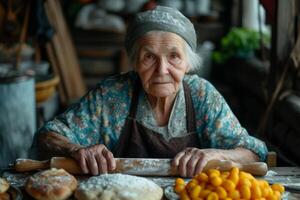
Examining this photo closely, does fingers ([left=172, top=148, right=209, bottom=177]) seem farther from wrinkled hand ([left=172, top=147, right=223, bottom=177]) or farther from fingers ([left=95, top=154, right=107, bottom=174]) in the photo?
fingers ([left=95, top=154, right=107, bottom=174])

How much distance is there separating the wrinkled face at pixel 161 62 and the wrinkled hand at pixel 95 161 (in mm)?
523

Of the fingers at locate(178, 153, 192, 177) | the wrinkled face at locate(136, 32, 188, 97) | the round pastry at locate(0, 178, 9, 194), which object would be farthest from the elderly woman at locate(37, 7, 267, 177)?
the round pastry at locate(0, 178, 9, 194)

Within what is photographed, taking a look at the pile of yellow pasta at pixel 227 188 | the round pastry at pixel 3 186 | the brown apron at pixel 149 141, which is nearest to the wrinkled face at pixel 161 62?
the brown apron at pixel 149 141

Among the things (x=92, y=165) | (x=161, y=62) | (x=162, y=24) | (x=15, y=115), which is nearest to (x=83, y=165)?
(x=92, y=165)

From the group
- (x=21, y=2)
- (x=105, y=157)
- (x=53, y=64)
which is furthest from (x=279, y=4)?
(x=53, y=64)

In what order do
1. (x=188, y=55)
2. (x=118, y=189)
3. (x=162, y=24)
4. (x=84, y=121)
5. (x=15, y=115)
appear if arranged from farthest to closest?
(x=15, y=115)
(x=84, y=121)
(x=188, y=55)
(x=162, y=24)
(x=118, y=189)

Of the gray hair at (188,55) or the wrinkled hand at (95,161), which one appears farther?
the gray hair at (188,55)

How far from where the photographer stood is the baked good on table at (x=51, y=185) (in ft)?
6.32

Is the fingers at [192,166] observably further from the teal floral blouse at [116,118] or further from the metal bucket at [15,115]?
the metal bucket at [15,115]

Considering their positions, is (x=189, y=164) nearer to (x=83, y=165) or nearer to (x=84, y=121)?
(x=83, y=165)

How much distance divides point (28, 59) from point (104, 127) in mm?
3920

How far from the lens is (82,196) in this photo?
1.92 m

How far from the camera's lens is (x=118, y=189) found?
1.91 metres

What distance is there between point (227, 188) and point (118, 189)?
0.40 m
